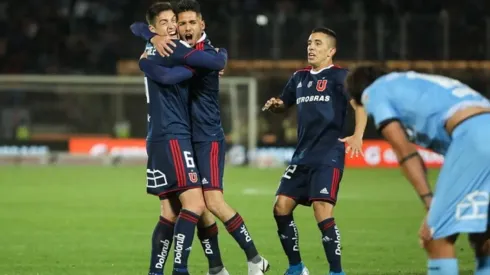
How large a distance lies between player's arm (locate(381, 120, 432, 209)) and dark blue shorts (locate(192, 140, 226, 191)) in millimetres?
2683

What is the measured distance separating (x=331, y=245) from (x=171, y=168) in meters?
1.55

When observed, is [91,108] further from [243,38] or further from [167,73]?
[167,73]

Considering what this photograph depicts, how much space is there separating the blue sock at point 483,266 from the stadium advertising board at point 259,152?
771 inches

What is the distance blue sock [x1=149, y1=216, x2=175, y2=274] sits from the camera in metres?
8.19

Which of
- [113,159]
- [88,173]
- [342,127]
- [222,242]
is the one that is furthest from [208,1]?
[342,127]

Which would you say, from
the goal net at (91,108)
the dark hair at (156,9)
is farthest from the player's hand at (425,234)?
the goal net at (91,108)

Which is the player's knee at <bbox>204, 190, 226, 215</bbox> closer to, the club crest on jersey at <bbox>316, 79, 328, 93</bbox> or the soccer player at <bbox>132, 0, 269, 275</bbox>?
the soccer player at <bbox>132, 0, 269, 275</bbox>

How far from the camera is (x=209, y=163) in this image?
27.8 feet

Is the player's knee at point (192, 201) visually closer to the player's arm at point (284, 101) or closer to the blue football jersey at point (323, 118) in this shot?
the blue football jersey at point (323, 118)

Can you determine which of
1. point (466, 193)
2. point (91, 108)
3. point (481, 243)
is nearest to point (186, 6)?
point (481, 243)

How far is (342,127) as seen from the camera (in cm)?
910

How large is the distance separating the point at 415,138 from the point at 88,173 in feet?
62.1

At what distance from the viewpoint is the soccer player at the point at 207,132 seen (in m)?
8.38

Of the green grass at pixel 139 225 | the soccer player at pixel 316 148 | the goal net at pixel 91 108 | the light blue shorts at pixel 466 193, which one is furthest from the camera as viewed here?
the goal net at pixel 91 108
